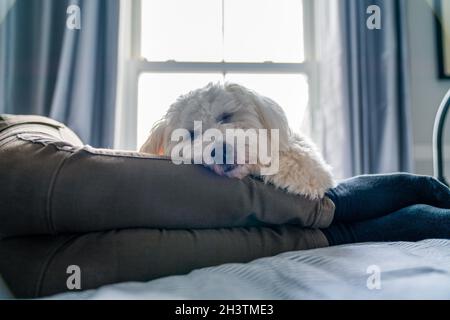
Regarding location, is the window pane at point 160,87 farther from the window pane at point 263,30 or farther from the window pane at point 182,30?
the window pane at point 263,30

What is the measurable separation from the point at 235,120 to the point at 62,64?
138 centimetres

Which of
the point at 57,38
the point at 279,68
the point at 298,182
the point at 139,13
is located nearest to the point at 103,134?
the point at 57,38

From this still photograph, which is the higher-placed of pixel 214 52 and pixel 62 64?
pixel 214 52

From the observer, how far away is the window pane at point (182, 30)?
2.30 m

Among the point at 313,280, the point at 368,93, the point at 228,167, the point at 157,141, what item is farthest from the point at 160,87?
the point at 313,280

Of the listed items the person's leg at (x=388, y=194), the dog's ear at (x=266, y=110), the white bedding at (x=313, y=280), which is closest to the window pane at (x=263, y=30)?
the dog's ear at (x=266, y=110)

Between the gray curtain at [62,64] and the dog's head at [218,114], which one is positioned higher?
the gray curtain at [62,64]

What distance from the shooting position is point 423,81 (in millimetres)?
2176

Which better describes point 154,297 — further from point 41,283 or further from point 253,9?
point 253,9

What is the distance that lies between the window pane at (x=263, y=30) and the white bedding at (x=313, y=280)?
1.93 meters

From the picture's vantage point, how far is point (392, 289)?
48 centimetres

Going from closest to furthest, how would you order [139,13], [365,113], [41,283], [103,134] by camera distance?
[41,283]
[103,134]
[365,113]
[139,13]

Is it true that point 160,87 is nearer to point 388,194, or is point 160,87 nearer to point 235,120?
point 235,120
